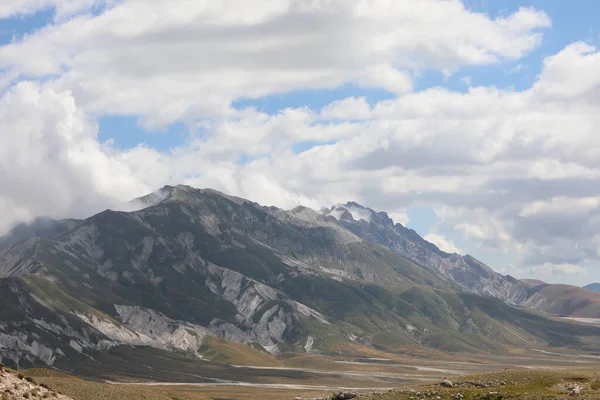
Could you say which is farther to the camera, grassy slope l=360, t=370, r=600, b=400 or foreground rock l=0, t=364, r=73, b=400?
grassy slope l=360, t=370, r=600, b=400

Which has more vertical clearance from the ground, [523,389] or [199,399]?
Result: [523,389]

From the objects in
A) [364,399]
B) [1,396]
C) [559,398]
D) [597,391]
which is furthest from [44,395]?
[597,391]

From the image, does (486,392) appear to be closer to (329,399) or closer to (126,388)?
(329,399)

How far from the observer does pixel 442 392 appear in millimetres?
101938

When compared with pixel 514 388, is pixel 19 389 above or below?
below

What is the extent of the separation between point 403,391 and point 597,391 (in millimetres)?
27041

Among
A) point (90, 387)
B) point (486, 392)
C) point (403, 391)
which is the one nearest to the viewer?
point (486, 392)

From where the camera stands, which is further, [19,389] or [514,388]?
[514,388]

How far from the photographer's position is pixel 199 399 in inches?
6531

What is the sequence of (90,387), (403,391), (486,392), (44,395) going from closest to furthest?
(44,395) → (486,392) → (403,391) → (90,387)

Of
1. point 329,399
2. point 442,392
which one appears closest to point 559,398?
point 442,392

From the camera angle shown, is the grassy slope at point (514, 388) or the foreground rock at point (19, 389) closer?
the foreground rock at point (19, 389)

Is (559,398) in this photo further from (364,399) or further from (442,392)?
(364,399)

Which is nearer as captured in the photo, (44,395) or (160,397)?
(44,395)
